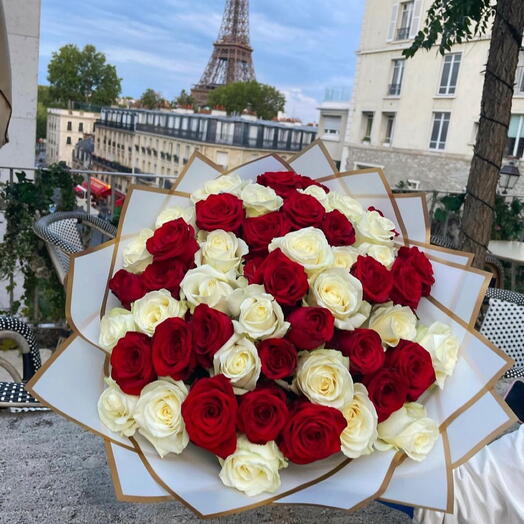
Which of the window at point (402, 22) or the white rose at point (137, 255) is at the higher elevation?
the window at point (402, 22)

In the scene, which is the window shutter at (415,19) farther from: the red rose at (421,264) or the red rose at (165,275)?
the red rose at (165,275)

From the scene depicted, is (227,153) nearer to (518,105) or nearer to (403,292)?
(518,105)

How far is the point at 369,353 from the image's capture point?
0.77 metres

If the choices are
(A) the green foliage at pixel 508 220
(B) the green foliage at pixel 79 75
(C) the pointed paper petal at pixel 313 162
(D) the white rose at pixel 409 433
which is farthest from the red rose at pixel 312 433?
(B) the green foliage at pixel 79 75

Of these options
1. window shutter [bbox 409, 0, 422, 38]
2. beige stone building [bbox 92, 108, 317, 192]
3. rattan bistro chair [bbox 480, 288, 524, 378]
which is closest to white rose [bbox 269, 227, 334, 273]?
rattan bistro chair [bbox 480, 288, 524, 378]

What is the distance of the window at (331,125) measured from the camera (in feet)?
101

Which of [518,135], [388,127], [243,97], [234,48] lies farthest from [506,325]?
[234,48]

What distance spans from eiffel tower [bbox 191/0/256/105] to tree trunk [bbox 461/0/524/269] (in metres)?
65.5

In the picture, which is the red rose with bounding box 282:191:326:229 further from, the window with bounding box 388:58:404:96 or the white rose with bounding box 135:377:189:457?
the window with bounding box 388:58:404:96

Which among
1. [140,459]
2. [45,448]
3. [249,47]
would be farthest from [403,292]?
[249,47]

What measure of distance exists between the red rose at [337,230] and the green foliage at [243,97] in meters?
57.3

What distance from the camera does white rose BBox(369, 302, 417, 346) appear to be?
83 centimetres

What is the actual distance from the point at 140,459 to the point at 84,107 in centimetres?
5633

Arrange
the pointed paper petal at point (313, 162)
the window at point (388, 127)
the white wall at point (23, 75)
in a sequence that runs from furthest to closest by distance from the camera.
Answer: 1. the window at point (388, 127)
2. the white wall at point (23, 75)
3. the pointed paper petal at point (313, 162)
